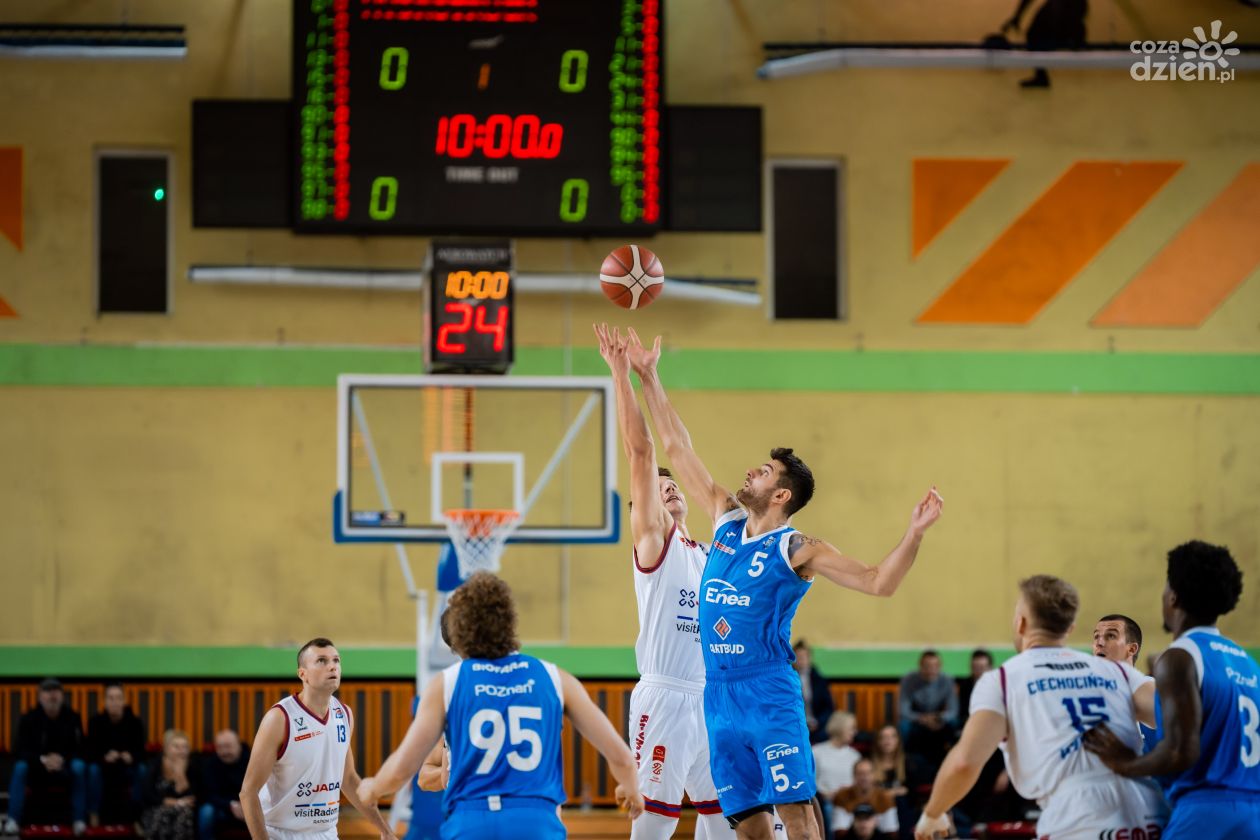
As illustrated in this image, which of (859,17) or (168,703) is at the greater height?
(859,17)

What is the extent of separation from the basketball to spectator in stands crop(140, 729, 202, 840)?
683 centimetres

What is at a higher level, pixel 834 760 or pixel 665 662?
pixel 665 662

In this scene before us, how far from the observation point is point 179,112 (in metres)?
16.9

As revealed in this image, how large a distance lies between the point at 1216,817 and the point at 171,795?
1079 cm

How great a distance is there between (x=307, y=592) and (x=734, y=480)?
184 inches

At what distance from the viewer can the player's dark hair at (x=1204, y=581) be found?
6207 mm

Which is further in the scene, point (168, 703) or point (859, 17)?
point (859, 17)

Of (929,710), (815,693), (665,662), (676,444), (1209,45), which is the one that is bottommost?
(929,710)

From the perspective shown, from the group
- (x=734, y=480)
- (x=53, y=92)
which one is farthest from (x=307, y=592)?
(x=53, y=92)

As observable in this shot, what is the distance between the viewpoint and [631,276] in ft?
33.6

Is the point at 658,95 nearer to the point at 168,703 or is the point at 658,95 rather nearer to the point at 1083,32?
the point at 1083,32

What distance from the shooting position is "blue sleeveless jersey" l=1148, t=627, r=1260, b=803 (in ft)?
19.9

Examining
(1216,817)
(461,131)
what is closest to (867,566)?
(1216,817)

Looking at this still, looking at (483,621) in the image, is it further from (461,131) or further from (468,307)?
(461,131)
